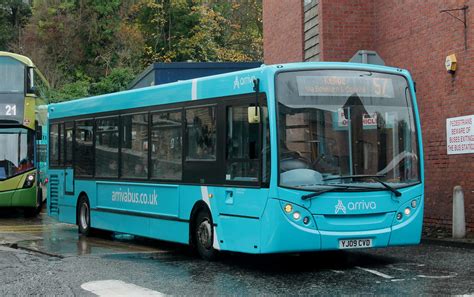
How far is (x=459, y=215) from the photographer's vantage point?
13.4m

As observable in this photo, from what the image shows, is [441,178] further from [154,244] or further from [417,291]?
[417,291]

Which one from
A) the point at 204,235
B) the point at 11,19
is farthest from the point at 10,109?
the point at 11,19

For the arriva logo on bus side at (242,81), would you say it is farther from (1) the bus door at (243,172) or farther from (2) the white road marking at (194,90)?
(2) the white road marking at (194,90)

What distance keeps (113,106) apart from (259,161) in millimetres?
5328

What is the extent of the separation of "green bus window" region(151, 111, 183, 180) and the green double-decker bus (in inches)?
368

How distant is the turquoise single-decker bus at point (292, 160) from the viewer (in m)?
9.55

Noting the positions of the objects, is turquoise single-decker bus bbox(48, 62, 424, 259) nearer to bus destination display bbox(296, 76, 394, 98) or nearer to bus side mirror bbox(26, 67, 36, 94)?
bus destination display bbox(296, 76, 394, 98)

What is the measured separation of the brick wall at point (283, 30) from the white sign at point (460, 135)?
6473mm

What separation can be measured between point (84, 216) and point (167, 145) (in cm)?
431

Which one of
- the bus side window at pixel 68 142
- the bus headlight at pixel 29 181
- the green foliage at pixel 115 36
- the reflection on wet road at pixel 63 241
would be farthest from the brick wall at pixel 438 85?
the green foliage at pixel 115 36

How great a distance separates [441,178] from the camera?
14.9m

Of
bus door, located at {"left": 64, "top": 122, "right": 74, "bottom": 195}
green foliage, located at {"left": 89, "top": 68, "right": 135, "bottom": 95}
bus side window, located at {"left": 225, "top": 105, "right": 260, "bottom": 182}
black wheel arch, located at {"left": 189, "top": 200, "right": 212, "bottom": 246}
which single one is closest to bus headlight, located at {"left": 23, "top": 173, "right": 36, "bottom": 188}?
bus door, located at {"left": 64, "top": 122, "right": 74, "bottom": 195}

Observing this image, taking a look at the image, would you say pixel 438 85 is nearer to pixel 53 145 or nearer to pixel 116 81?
pixel 53 145

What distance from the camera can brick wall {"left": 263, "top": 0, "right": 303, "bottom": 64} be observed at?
20.4 meters
